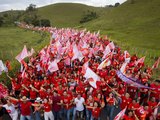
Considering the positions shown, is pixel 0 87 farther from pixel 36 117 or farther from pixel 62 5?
pixel 62 5

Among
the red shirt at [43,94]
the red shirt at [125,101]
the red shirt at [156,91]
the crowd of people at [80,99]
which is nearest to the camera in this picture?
the red shirt at [125,101]

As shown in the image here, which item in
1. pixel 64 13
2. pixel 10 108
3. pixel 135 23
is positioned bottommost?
pixel 64 13

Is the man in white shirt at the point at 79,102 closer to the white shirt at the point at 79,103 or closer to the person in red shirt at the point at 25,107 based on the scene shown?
the white shirt at the point at 79,103

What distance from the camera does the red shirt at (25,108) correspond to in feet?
47.8

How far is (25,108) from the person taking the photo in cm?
1464

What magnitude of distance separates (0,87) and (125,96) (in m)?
5.80

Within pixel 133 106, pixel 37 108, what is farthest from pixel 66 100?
pixel 133 106

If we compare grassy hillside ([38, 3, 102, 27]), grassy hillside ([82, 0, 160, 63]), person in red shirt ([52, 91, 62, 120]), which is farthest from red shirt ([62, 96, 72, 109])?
grassy hillside ([38, 3, 102, 27])

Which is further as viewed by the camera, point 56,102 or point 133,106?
point 56,102

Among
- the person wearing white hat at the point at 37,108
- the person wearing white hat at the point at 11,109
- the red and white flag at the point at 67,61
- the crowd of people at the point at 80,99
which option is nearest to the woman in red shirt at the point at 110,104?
the crowd of people at the point at 80,99

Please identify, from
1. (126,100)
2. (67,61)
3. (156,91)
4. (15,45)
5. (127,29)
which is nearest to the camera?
(126,100)

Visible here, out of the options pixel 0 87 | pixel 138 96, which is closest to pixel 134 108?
pixel 138 96

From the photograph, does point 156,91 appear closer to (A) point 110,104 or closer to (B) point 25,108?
(A) point 110,104

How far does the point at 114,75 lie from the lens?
1872 cm
